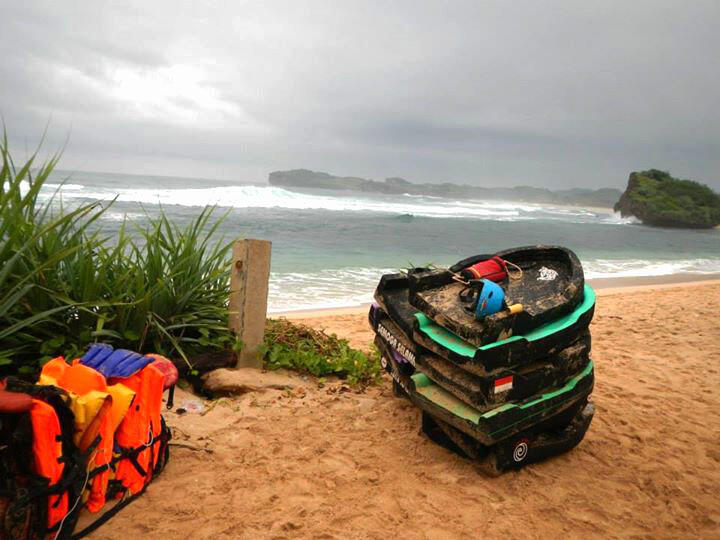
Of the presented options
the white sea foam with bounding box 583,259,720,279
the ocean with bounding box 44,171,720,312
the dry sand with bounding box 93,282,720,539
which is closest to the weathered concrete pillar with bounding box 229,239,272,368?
the dry sand with bounding box 93,282,720,539

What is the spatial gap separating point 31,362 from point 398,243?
18.6 m

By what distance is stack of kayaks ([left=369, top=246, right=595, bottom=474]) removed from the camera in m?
2.56

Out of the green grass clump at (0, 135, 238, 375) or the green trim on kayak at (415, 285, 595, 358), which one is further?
the green grass clump at (0, 135, 238, 375)

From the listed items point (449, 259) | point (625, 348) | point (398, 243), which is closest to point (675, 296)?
point (625, 348)

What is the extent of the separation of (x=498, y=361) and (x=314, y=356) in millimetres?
2083

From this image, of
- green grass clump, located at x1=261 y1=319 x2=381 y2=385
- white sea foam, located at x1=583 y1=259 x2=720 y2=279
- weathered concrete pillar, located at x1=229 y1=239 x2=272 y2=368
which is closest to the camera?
weathered concrete pillar, located at x1=229 y1=239 x2=272 y2=368

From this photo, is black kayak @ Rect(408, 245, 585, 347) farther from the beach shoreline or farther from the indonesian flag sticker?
the beach shoreline

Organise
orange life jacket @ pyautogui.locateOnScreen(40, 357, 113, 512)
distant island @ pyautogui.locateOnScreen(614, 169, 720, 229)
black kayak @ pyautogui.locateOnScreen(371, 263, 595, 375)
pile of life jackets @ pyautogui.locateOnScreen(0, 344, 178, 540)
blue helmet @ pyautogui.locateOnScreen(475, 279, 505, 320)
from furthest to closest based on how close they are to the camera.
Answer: distant island @ pyautogui.locateOnScreen(614, 169, 720, 229)
blue helmet @ pyautogui.locateOnScreen(475, 279, 505, 320)
black kayak @ pyautogui.locateOnScreen(371, 263, 595, 375)
orange life jacket @ pyautogui.locateOnScreen(40, 357, 113, 512)
pile of life jackets @ pyautogui.locateOnScreen(0, 344, 178, 540)

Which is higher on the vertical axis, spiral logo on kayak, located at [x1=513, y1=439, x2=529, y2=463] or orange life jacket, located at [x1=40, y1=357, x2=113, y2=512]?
orange life jacket, located at [x1=40, y1=357, x2=113, y2=512]

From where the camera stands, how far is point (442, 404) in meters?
2.75

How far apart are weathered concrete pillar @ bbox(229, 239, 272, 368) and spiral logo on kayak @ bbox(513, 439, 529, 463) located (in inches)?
83.5

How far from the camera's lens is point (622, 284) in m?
12.8

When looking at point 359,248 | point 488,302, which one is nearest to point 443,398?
point 488,302

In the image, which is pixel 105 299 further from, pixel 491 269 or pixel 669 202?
pixel 669 202
